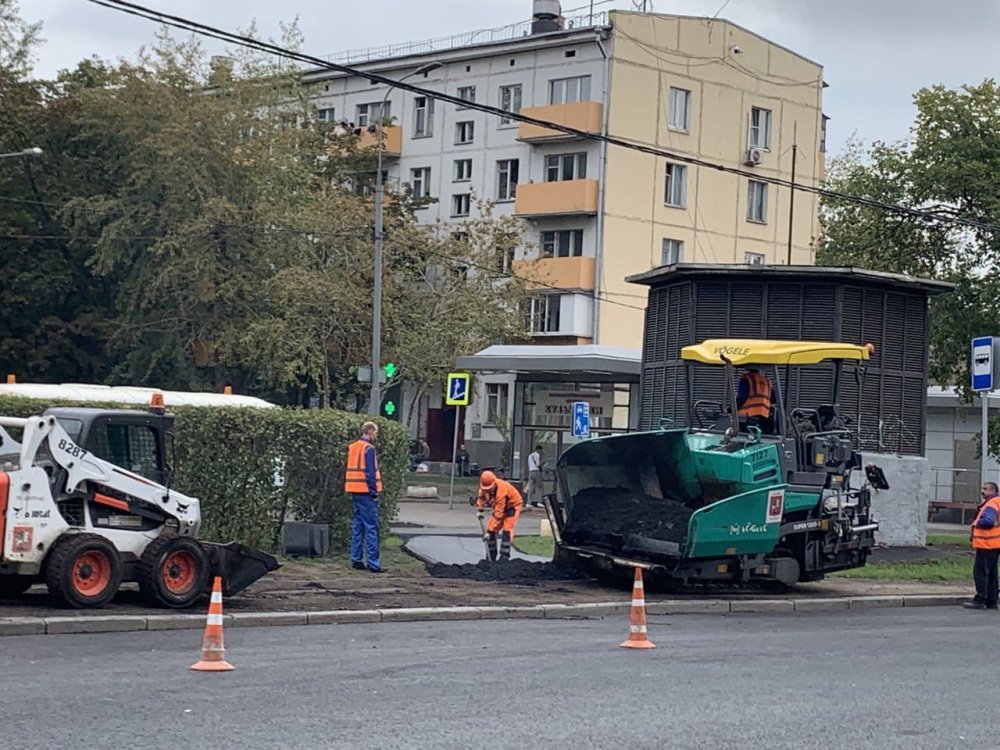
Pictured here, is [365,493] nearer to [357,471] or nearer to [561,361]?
[357,471]

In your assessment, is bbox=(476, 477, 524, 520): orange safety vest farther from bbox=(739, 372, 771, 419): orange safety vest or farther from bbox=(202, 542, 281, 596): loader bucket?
bbox=(202, 542, 281, 596): loader bucket

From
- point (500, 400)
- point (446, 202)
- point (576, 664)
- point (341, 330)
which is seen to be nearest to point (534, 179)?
point (446, 202)

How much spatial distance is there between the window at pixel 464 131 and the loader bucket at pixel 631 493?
Result: 144ft

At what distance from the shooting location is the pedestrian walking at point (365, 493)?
18406mm

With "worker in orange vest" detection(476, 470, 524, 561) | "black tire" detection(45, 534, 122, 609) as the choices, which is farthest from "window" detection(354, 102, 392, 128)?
"black tire" detection(45, 534, 122, 609)

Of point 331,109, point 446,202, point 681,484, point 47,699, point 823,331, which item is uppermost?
point 331,109

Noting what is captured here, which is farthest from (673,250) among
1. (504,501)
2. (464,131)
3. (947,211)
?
(504,501)

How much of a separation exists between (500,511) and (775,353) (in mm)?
4658

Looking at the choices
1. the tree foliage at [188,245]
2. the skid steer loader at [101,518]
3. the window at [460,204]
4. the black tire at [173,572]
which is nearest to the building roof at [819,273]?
the skid steer loader at [101,518]

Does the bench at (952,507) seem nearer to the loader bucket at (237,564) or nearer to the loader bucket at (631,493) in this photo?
the loader bucket at (631,493)

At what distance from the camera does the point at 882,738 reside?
9.16 m

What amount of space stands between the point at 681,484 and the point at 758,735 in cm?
895

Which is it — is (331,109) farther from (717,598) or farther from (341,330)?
(717,598)

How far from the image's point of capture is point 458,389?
34.3 meters
